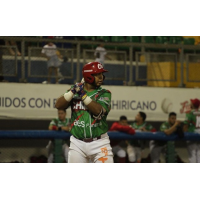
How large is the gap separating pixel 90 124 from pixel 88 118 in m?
0.08

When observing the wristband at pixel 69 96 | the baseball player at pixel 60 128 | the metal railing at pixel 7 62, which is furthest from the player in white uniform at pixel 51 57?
the wristband at pixel 69 96

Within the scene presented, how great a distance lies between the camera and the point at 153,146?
35.6ft

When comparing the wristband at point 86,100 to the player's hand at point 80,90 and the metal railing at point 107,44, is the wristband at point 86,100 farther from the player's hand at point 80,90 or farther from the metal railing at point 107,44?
the metal railing at point 107,44

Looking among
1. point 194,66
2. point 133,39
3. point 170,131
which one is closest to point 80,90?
point 170,131

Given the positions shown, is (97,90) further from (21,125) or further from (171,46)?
(171,46)

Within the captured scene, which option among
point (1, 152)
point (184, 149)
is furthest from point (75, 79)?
point (184, 149)

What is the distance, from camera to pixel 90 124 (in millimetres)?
5410

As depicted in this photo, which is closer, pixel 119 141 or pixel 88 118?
pixel 88 118

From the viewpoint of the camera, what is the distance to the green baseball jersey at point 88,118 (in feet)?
17.7

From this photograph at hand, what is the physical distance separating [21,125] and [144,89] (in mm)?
3707

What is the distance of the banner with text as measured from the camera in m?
11.4

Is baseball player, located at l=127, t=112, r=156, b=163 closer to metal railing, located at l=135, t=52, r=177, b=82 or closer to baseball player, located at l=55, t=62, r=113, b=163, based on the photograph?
metal railing, located at l=135, t=52, r=177, b=82

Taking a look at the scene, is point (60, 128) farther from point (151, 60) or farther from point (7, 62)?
point (151, 60)

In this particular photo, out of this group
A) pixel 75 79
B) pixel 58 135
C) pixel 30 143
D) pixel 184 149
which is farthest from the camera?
pixel 184 149
